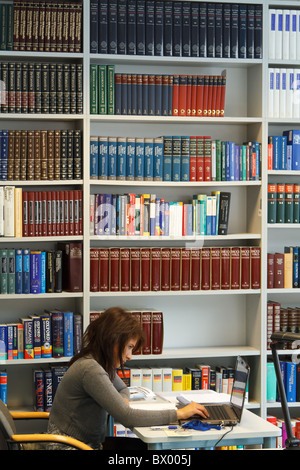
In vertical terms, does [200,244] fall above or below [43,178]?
below

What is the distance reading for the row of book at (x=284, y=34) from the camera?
4391 mm

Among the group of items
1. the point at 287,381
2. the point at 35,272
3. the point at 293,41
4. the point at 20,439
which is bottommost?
the point at 287,381

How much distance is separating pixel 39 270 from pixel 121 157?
846 mm

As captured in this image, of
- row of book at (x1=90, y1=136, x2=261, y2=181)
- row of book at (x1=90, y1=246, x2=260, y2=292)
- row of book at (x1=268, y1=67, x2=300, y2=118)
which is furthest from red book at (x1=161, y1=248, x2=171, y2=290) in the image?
row of book at (x1=268, y1=67, x2=300, y2=118)

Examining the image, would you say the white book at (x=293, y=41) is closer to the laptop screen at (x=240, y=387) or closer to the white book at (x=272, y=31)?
the white book at (x=272, y=31)

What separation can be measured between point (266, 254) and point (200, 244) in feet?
1.39

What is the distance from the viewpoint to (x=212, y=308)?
4.62m

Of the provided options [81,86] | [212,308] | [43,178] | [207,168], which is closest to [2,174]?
[43,178]

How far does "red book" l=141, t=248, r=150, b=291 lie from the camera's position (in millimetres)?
4277

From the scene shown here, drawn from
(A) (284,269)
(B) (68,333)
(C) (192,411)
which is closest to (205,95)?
(A) (284,269)

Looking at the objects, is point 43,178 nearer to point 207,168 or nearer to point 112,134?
point 112,134

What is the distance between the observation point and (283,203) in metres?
4.45

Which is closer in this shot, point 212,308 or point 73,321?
point 73,321

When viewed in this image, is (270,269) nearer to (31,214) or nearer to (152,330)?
(152,330)
